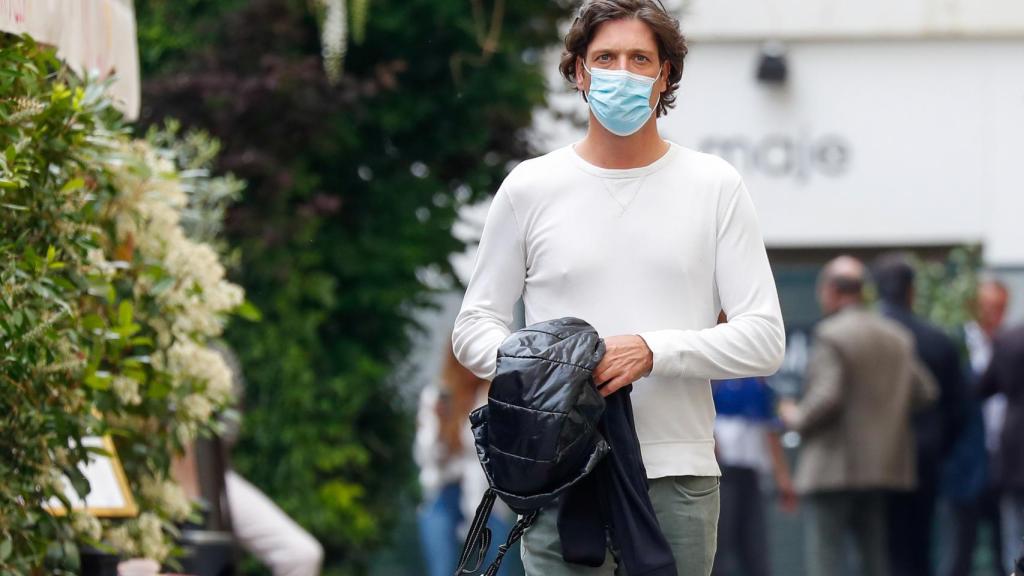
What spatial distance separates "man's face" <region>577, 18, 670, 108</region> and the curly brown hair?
0.05ft

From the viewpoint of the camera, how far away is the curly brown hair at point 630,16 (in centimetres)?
405

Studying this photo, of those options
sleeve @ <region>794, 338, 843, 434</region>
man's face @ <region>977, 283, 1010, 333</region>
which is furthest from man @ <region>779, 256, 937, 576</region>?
man's face @ <region>977, 283, 1010, 333</region>

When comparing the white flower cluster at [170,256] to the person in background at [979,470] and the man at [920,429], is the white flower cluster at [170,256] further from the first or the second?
the person in background at [979,470]

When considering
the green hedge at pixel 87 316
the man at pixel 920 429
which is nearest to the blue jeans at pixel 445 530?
the man at pixel 920 429

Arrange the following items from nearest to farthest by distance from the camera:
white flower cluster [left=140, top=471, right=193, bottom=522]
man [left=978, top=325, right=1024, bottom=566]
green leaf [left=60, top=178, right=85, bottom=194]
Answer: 1. green leaf [left=60, top=178, right=85, bottom=194]
2. white flower cluster [left=140, top=471, right=193, bottom=522]
3. man [left=978, top=325, right=1024, bottom=566]

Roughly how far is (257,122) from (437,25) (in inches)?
43.0

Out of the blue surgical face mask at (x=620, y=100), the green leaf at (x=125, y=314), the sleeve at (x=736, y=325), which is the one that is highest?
the blue surgical face mask at (x=620, y=100)

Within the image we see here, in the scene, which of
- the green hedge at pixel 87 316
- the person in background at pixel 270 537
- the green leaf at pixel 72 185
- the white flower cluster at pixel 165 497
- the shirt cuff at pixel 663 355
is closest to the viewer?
the shirt cuff at pixel 663 355

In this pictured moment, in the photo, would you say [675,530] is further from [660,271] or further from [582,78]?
[582,78]

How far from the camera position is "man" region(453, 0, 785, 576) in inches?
157

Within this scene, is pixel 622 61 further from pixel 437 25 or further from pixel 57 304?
pixel 437 25

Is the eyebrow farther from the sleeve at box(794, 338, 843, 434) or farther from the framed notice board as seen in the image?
the sleeve at box(794, 338, 843, 434)

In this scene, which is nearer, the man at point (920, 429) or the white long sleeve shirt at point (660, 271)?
the white long sleeve shirt at point (660, 271)

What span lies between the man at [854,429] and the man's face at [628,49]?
626cm
